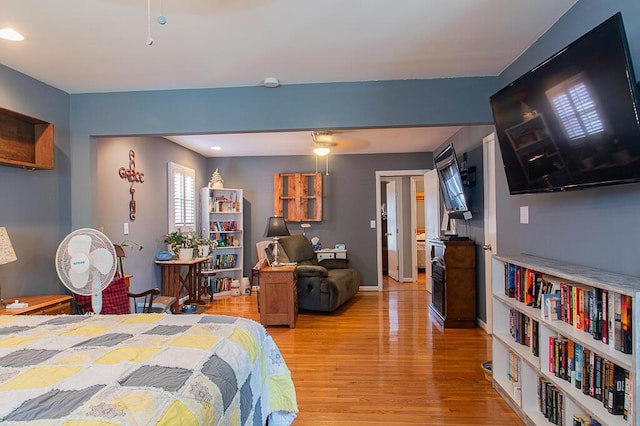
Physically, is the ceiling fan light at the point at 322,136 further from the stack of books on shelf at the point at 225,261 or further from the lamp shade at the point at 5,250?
the lamp shade at the point at 5,250

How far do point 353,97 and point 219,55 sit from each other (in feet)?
3.65

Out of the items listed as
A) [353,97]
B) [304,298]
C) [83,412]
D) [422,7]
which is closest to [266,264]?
[304,298]

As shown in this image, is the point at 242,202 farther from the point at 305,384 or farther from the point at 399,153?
the point at 305,384

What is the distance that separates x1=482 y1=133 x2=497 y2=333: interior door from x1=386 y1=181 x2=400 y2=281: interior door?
338 cm

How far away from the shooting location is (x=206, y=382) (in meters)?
1.27

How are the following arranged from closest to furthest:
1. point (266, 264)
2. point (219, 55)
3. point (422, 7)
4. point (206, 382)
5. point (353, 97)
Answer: point (206, 382), point (422, 7), point (219, 55), point (353, 97), point (266, 264)

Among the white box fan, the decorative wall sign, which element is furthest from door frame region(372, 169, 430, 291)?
the white box fan

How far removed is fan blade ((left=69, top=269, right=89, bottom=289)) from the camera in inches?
86.3

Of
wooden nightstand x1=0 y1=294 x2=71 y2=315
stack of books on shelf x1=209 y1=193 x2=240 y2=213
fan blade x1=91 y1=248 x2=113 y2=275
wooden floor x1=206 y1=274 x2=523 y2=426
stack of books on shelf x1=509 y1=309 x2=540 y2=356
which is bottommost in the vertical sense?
wooden floor x1=206 y1=274 x2=523 y2=426

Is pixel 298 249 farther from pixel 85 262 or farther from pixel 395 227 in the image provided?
pixel 85 262

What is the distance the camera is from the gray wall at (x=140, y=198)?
4055mm

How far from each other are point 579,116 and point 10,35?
123 inches

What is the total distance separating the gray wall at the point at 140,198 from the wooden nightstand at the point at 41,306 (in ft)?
3.93

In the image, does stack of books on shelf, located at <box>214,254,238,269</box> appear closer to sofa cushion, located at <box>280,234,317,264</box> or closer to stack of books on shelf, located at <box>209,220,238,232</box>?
stack of books on shelf, located at <box>209,220,238,232</box>
